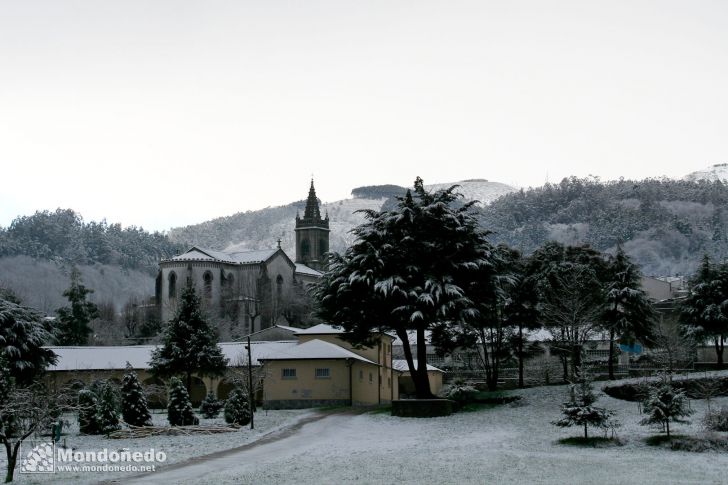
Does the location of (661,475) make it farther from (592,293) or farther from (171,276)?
(171,276)

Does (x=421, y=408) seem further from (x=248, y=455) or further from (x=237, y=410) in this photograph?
(x=248, y=455)

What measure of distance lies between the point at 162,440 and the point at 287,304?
280 feet

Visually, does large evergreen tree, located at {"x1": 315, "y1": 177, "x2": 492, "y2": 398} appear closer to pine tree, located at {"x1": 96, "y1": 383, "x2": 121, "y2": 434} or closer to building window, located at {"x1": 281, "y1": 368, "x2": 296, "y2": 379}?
building window, located at {"x1": 281, "y1": 368, "x2": 296, "y2": 379}

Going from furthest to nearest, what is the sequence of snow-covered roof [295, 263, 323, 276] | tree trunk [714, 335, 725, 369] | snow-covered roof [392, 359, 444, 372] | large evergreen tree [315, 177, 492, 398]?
snow-covered roof [295, 263, 323, 276] < snow-covered roof [392, 359, 444, 372] < tree trunk [714, 335, 725, 369] < large evergreen tree [315, 177, 492, 398]

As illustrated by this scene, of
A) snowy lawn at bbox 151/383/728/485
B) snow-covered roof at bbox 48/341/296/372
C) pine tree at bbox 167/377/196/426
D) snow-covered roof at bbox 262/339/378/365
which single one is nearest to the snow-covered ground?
snowy lawn at bbox 151/383/728/485

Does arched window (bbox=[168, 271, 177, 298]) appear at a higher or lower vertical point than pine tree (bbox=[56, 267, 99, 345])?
higher

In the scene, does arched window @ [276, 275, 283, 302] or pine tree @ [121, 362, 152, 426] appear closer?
pine tree @ [121, 362, 152, 426]

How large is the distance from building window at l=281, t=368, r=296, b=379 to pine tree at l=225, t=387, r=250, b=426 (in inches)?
446

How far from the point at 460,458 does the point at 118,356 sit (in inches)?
1537

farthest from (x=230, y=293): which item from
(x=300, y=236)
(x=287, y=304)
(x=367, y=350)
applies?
(x=367, y=350)

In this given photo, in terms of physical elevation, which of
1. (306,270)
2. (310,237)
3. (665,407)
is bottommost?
(665,407)

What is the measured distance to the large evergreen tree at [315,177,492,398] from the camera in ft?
139

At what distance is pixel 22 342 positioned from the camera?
41.8 metres

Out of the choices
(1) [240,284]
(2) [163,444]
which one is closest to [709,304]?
(2) [163,444]
